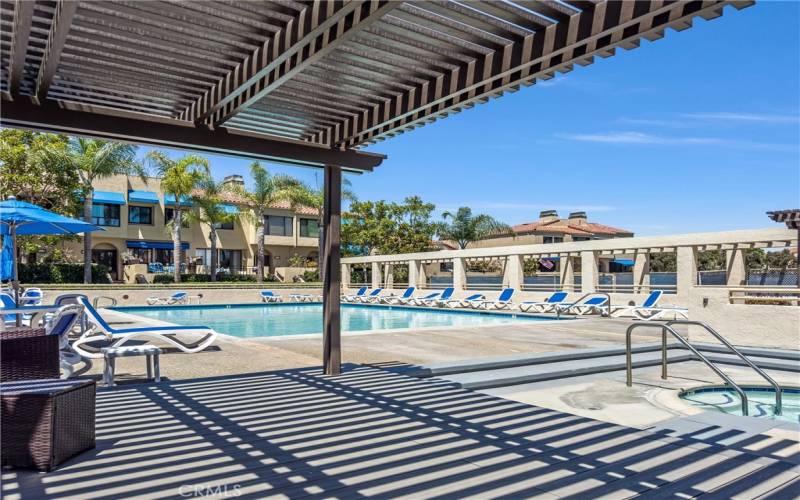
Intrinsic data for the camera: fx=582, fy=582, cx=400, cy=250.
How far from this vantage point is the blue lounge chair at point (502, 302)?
2361 cm

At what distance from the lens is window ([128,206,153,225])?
3800 cm

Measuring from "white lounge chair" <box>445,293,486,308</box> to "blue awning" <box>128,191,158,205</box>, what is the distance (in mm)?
22405

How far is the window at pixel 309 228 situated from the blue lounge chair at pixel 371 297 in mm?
15853

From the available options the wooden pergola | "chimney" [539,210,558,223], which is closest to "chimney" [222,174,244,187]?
"chimney" [539,210,558,223]

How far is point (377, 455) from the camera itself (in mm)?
4070

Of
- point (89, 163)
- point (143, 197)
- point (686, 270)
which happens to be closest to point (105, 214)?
point (143, 197)

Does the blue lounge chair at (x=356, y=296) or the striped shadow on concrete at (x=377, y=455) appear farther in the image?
the blue lounge chair at (x=356, y=296)

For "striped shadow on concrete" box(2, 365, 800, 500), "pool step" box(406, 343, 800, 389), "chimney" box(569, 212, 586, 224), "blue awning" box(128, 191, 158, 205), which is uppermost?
"chimney" box(569, 212, 586, 224)

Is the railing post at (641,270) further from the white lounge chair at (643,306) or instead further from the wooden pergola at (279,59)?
the wooden pergola at (279,59)

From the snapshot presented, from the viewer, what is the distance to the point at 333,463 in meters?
3.87

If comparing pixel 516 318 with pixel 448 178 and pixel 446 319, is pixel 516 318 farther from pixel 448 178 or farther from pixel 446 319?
pixel 448 178

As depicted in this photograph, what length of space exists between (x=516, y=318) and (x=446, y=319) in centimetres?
272

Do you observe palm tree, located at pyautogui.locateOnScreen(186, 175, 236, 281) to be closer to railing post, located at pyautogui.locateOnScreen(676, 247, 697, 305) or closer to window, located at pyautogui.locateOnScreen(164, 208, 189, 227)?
window, located at pyautogui.locateOnScreen(164, 208, 189, 227)

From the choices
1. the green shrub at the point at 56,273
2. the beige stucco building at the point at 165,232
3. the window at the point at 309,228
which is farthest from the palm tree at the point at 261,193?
the green shrub at the point at 56,273
